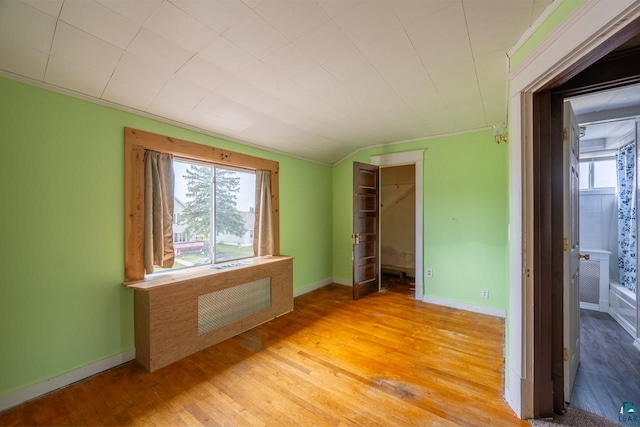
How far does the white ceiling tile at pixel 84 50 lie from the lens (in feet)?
4.77

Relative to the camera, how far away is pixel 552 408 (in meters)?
1.54

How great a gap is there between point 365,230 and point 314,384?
8.07 feet

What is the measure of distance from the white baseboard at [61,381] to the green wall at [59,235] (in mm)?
39

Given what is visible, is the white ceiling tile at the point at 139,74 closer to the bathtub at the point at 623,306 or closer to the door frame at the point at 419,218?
the door frame at the point at 419,218

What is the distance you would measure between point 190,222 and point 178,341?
1199 millimetres

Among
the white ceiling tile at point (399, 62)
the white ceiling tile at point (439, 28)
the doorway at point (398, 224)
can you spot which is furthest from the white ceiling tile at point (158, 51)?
the doorway at point (398, 224)

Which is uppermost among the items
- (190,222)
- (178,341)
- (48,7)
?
(48,7)

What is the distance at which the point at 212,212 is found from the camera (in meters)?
2.97

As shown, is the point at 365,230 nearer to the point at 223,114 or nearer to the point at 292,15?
the point at 223,114

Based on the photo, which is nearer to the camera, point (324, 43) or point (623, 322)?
→ point (324, 43)

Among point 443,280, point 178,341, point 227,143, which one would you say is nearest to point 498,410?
point 443,280

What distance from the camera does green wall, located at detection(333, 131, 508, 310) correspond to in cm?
316

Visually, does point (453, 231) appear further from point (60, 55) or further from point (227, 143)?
point (60, 55)

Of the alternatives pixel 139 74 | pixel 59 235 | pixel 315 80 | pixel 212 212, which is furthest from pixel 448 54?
pixel 59 235
